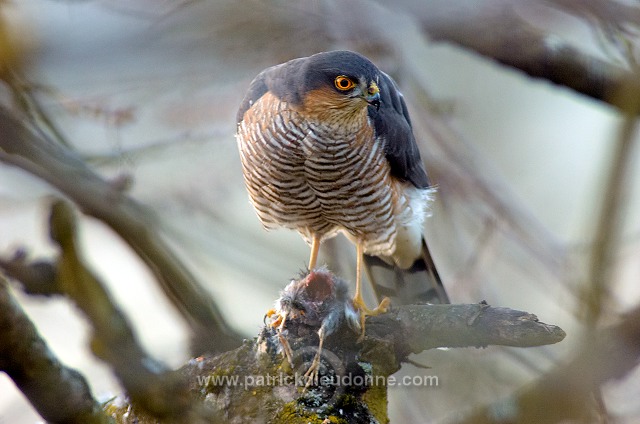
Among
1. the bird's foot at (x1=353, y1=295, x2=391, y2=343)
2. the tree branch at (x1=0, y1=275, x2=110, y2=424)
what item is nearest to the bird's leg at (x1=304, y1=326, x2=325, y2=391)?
the bird's foot at (x1=353, y1=295, x2=391, y2=343)

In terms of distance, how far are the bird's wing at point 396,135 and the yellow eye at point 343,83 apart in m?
0.38

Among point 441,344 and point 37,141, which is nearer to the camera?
point 37,141

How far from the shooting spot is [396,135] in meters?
4.75

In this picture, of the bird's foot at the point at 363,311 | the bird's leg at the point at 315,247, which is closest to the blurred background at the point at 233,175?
the bird's leg at the point at 315,247

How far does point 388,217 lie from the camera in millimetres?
4805

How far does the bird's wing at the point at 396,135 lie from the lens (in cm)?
465

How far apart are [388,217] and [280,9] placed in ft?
4.89

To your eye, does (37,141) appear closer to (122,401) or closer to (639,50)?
(122,401)

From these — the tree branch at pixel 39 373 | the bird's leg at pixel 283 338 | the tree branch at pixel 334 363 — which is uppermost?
the tree branch at pixel 39 373

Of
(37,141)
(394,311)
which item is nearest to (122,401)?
(394,311)

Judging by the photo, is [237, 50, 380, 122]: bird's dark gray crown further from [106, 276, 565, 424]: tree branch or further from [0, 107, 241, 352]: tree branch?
[0, 107, 241, 352]: tree branch

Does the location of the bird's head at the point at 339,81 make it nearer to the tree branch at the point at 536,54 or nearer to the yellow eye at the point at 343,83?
the yellow eye at the point at 343,83

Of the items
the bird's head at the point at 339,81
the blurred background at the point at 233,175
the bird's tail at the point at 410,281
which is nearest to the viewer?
the blurred background at the point at 233,175

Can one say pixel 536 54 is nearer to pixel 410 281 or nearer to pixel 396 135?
pixel 396 135
